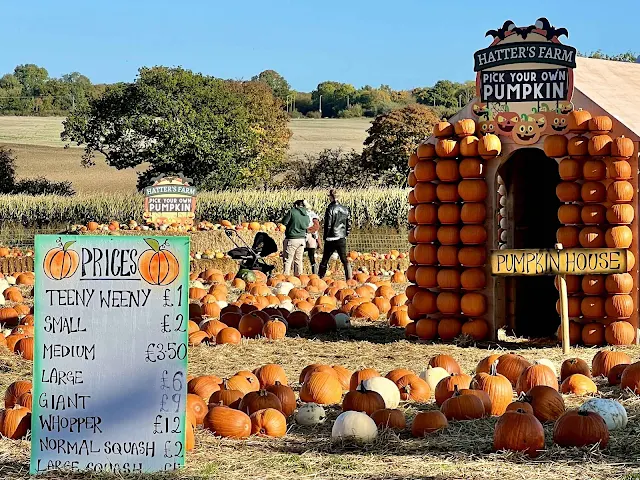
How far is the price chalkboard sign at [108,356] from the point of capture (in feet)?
16.4

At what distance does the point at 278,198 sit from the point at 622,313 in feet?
68.6

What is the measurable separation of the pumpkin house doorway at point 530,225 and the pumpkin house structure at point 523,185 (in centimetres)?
2

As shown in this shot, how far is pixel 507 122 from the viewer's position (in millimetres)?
10461

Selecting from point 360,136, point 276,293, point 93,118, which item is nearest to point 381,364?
point 276,293

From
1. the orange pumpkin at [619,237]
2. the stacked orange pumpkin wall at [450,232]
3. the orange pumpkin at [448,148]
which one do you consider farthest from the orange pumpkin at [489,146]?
the orange pumpkin at [619,237]

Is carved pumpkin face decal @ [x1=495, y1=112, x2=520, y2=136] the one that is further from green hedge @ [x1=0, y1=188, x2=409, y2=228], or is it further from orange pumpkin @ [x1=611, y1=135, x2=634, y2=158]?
green hedge @ [x1=0, y1=188, x2=409, y2=228]

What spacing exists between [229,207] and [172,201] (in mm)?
7850

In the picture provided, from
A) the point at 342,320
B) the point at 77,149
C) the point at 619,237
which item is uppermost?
the point at 77,149

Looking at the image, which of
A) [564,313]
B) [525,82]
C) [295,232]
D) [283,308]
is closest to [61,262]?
[564,313]

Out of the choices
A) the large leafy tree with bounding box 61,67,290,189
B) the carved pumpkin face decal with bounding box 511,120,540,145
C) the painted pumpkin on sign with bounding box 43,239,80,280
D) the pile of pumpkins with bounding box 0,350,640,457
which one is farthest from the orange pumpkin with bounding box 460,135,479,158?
the large leafy tree with bounding box 61,67,290,189

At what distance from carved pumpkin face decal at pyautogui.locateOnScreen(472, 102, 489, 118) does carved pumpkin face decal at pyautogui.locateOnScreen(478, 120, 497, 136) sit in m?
0.08

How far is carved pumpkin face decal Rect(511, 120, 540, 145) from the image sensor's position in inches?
407

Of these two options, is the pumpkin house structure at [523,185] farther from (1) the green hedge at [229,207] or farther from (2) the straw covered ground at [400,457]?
(1) the green hedge at [229,207]

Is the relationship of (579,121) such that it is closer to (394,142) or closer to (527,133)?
(527,133)
